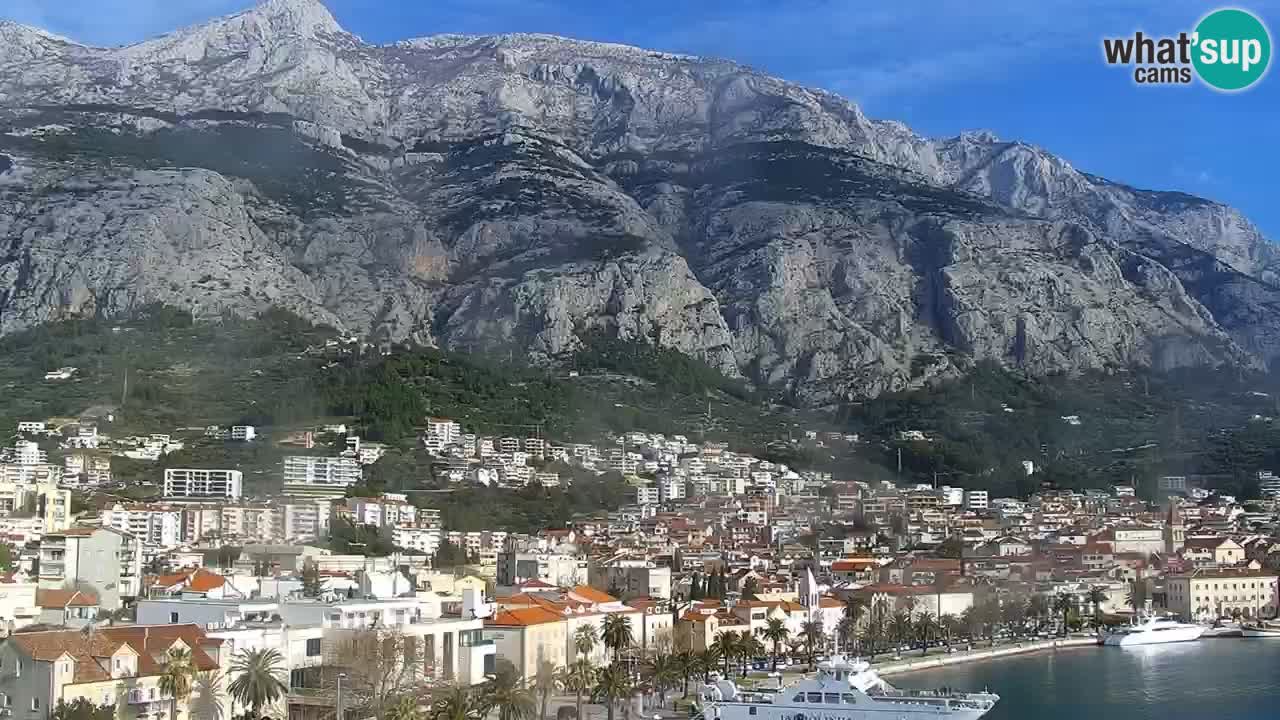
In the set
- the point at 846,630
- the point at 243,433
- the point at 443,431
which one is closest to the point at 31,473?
the point at 243,433

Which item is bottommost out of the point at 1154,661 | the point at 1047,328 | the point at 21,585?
the point at 1154,661

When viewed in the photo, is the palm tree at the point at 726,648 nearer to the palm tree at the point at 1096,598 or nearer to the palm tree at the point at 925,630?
the palm tree at the point at 925,630

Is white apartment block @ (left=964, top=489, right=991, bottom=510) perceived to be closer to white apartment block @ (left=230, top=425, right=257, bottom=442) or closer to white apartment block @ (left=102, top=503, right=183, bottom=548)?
white apartment block @ (left=230, top=425, right=257, bottom=442)

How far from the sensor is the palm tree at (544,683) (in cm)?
3318

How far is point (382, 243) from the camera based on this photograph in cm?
11738

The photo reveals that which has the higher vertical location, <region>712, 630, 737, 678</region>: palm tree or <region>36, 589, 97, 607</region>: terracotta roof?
<region>36, 589, 97, 607</region>: terracotta roof

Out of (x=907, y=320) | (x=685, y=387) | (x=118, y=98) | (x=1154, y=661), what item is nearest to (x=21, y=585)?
(x=1154, y=661)

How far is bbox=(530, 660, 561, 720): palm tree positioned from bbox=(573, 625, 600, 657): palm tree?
1171 mm

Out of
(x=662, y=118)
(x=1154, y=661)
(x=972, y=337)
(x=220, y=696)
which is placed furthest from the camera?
(x=662, y=118)

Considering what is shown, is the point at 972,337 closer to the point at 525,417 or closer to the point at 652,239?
the point at 652,239

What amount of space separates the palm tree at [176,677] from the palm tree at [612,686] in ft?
30.8

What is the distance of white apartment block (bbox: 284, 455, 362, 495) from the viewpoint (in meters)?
79.4

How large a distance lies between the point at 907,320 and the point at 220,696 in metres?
95.6

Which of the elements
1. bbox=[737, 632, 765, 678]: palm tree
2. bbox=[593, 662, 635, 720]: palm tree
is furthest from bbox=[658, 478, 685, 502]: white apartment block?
bbox=[593, 662, 635, 720]: palm tree
